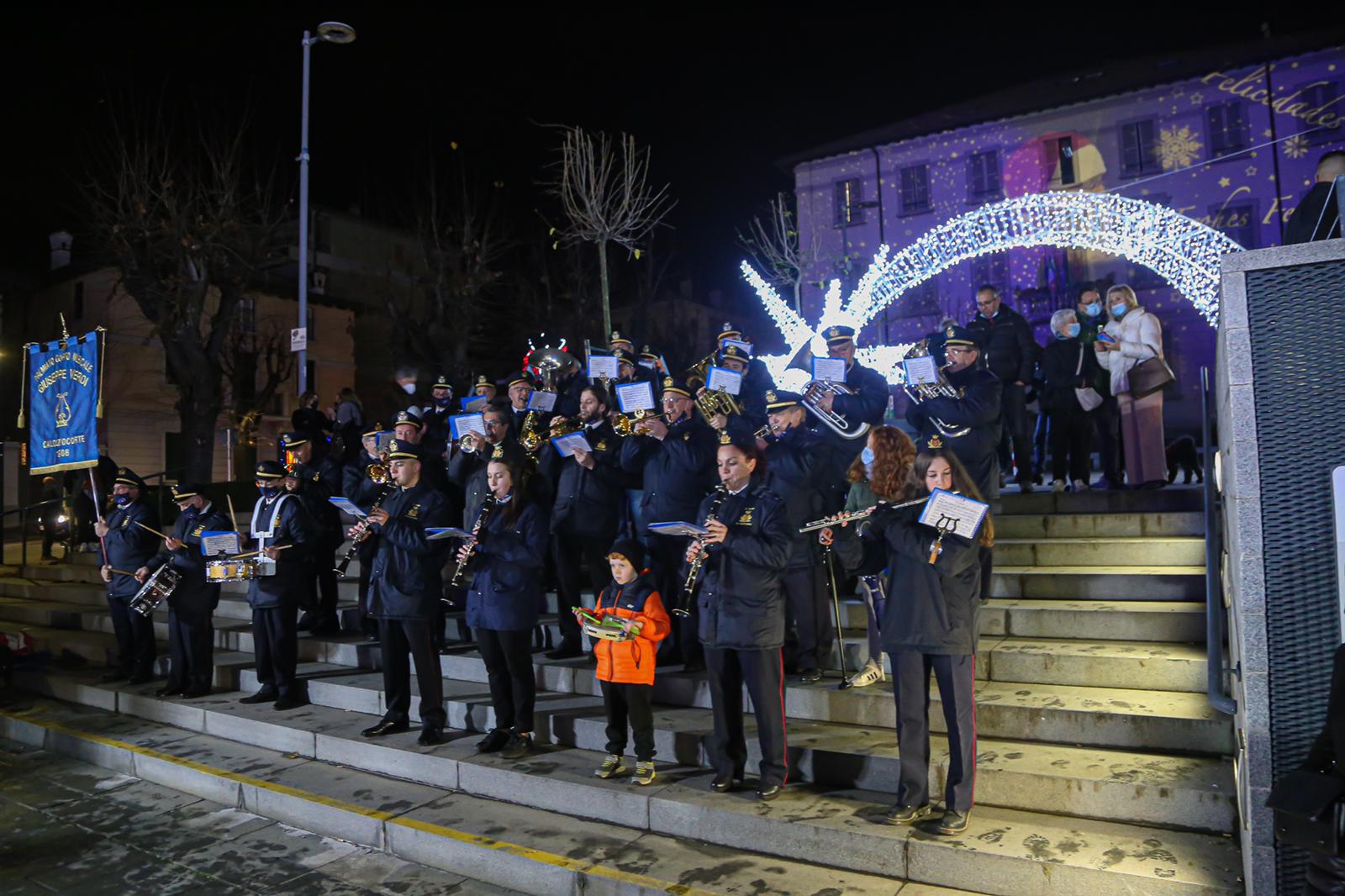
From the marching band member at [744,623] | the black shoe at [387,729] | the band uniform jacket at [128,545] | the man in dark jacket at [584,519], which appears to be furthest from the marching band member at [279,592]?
the marching band member at [744,623]

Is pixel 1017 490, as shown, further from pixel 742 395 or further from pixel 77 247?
pixel 77 247

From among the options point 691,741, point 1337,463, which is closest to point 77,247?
point 691,741

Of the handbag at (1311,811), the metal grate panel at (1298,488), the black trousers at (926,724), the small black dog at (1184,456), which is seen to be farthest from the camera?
the small black dog at (1184,456)

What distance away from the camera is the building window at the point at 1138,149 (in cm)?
3209

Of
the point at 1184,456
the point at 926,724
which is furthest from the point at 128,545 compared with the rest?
the point at 1184,456

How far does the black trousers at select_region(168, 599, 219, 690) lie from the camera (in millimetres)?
8742

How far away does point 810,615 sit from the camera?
6.47 m

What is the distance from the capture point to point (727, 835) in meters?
5.07

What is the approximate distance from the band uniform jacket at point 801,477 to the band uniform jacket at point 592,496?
174 cm

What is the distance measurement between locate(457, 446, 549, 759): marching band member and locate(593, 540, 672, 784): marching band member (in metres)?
0.76

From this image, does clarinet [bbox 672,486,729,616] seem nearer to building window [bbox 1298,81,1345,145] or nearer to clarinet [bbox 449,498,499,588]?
clarinet [bbox 449,498,499,588]

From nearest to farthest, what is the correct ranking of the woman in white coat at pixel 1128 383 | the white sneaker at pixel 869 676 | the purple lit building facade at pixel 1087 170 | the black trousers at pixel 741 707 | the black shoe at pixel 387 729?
the black trousers at pixel 741 707, the white sneaker at pixel 869 676, the black shoe at pixel 387 729, the woman in white coat at pixel 1128 383, the purple lit building facade at pixel 1087 170

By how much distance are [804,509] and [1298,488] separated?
3324mm

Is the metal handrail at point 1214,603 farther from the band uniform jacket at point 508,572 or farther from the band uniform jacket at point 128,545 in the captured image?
the band uniform jacket at point 128,545
